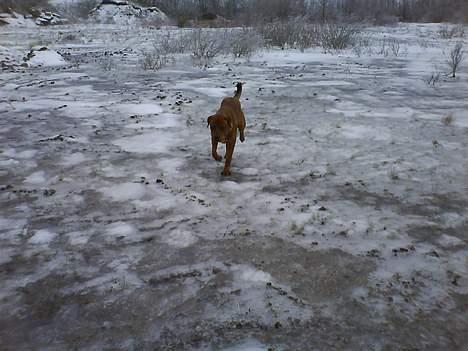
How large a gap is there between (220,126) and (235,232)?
4.34 feet

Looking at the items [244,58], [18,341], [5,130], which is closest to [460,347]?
[18,341]

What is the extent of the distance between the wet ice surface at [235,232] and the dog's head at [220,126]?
50cm

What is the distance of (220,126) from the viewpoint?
413 centimetres

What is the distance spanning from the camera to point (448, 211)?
3594 millimetres

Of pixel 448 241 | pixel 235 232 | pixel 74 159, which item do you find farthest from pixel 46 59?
pixel 448 241

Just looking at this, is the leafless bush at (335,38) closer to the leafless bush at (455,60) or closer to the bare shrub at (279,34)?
the bare shrub at (279,34)

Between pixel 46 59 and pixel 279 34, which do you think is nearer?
pixel 46 59

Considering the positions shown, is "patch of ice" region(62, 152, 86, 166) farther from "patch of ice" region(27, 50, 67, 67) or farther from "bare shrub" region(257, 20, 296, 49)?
"bare shrub" region(257, 20, 296, 49)

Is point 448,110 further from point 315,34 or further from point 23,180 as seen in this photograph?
point 315,34

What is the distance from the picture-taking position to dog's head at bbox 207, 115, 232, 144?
4109mm

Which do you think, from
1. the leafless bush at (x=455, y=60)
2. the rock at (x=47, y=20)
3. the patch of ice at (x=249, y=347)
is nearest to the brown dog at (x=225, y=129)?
the patch of ice at (x=249, y=347)

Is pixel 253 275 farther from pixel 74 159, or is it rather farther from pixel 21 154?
pixel 21 154

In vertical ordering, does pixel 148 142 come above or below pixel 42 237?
above

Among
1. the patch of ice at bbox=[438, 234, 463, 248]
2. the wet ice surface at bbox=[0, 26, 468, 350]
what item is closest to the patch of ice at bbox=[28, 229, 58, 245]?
the wet ice surface at bbox=[0, 26, 468, 350]
